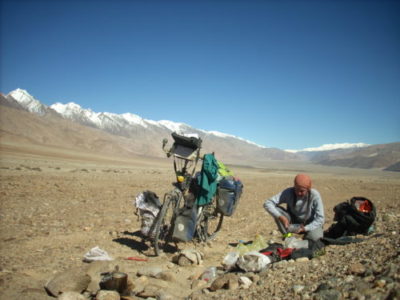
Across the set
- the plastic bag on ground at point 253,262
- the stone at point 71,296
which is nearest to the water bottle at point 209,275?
the plastic bag on ground at point 253,262

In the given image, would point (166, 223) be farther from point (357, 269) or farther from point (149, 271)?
point (357, 269)

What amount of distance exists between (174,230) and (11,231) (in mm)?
3269

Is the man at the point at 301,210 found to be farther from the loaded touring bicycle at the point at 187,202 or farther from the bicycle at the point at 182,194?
the bicycle at the point at 182,194

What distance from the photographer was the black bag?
4754 mm

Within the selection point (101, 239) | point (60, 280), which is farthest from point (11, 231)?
point (60, 280)

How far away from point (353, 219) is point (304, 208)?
745 mm

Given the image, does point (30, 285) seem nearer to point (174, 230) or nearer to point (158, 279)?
point (158, 279)

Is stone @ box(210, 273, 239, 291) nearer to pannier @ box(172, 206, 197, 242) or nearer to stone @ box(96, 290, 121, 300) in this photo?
stone @ box(96, 290, 121, 300)

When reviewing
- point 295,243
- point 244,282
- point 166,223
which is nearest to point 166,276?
point 244,282

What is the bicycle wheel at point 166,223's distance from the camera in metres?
4.96

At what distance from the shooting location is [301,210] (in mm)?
4875

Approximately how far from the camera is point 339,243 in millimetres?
4414

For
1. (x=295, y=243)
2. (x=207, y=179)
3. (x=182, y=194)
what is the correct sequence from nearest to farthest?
(x=295, y=243) < (x=182, y=194) < (x=207, y=179)

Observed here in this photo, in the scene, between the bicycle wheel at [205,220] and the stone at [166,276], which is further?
the bicycle wheel at [205,220]
